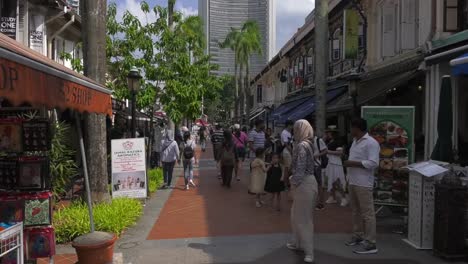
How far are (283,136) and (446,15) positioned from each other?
17.2 feet

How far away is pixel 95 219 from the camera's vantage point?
27.0ft

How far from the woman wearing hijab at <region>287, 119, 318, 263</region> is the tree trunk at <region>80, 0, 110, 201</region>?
4320mm

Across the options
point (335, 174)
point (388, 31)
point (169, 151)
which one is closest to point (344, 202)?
point (335, 174)

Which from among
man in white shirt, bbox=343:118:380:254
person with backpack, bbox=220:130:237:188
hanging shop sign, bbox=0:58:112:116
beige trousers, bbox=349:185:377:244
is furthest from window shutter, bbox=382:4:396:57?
hanging shop sign, bbox=0:58:112:116

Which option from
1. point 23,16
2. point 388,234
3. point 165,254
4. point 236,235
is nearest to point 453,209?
point 388,234

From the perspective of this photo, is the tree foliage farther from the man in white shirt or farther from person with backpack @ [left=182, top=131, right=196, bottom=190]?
the man in white shirt

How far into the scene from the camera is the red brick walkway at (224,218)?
8.54m

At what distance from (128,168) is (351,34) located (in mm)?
9261

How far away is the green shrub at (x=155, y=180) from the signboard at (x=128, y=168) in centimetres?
212

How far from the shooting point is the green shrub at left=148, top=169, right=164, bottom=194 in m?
13.4

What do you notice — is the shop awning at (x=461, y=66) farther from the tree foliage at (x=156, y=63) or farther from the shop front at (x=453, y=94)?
the tree foliage at (x=156, y=63)

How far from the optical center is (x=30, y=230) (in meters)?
5.49

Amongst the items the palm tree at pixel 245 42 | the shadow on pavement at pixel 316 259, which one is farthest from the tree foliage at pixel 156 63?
the palm tree at pixel 245 42

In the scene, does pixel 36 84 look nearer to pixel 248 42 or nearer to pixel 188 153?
pixel 188 153
